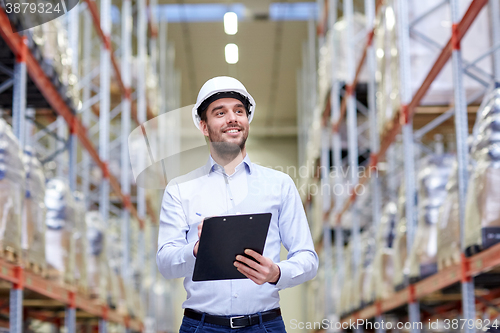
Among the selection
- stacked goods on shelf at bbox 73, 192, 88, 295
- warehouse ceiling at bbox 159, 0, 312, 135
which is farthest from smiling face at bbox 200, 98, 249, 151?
warehouse ceiling at bbox 159, 0, 312, 135

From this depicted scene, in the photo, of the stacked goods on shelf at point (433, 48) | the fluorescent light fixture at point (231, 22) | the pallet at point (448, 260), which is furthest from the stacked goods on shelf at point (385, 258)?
the fluorescent light fixture at point (231, 22)

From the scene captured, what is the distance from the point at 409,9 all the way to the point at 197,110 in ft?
18.7

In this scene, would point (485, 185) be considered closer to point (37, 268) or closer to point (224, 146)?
point (224, 146)

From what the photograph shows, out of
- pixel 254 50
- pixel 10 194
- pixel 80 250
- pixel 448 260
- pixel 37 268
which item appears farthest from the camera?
pixel 254 50

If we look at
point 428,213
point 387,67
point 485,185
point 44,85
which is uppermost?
point 387,67

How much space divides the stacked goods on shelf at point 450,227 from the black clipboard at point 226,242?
3.52 m

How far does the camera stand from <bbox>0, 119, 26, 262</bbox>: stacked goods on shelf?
15.3ft

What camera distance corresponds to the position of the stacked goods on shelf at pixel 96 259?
27.8 feet

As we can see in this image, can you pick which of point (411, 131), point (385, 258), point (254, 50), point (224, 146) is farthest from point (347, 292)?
point (254, 50)

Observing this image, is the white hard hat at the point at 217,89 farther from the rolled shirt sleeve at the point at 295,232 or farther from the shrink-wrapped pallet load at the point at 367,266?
the shrink-wrapped pallet load at the point at 367,266

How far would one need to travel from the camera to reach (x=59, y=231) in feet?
21.6

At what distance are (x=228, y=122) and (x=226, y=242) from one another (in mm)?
392

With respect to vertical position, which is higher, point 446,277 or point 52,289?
point 52,289

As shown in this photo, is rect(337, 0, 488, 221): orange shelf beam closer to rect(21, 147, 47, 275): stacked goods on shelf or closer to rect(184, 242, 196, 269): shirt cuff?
rect(184, 242, 196, 269): shirt cuff
